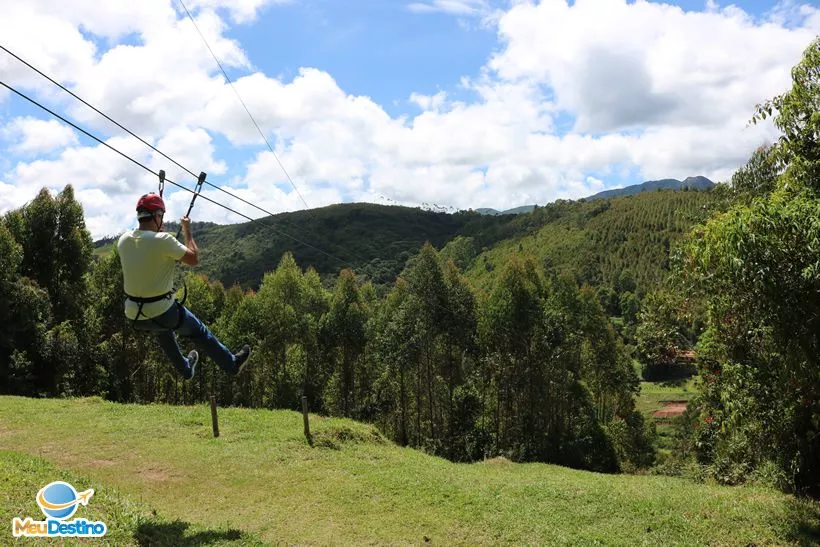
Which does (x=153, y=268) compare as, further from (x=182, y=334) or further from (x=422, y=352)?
(x=422, y=352)

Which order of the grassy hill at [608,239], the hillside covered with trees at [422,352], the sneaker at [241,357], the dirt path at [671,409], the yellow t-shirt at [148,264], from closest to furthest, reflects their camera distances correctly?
1. the yellow t-shirt at [148,264]
2. the sneaker at [241,357]
3. the hillside covered with trees at [422,352]
4. the dirt path at [671,409]
5. the grassy hill at [608,239]

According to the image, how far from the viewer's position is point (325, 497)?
12336 mm

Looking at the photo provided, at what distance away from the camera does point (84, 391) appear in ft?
110

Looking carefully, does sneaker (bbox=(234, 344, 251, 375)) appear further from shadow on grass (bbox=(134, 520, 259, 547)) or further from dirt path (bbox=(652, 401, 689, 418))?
dirt path (bbox=(652, 401, 689, 418))

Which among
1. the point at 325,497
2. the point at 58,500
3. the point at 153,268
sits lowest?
the point at 325,497

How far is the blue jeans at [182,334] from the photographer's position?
289 inches

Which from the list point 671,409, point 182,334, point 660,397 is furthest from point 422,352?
point 660,397

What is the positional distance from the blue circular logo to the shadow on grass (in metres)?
1.01

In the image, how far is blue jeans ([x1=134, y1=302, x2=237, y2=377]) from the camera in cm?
735

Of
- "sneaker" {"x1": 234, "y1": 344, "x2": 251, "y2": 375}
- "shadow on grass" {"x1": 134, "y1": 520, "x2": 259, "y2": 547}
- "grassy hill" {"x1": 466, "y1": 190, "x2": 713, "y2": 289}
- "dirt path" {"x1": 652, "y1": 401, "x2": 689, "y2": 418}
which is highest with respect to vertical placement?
"grassy hill" {"x1": 466, "y1": 190, "x2": 713, "y2": 289}

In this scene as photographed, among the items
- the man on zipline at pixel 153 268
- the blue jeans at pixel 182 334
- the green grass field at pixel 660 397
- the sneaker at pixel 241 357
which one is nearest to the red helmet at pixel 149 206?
the man on zipline at pixel 153 268

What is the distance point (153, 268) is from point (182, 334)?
3.78 ft

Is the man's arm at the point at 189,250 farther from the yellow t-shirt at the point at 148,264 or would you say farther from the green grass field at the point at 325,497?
the green grass field at the point at 325,497

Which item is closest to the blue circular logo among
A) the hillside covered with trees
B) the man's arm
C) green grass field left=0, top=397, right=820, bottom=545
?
green grass field left=0, top=397, right=820, bottom=545
